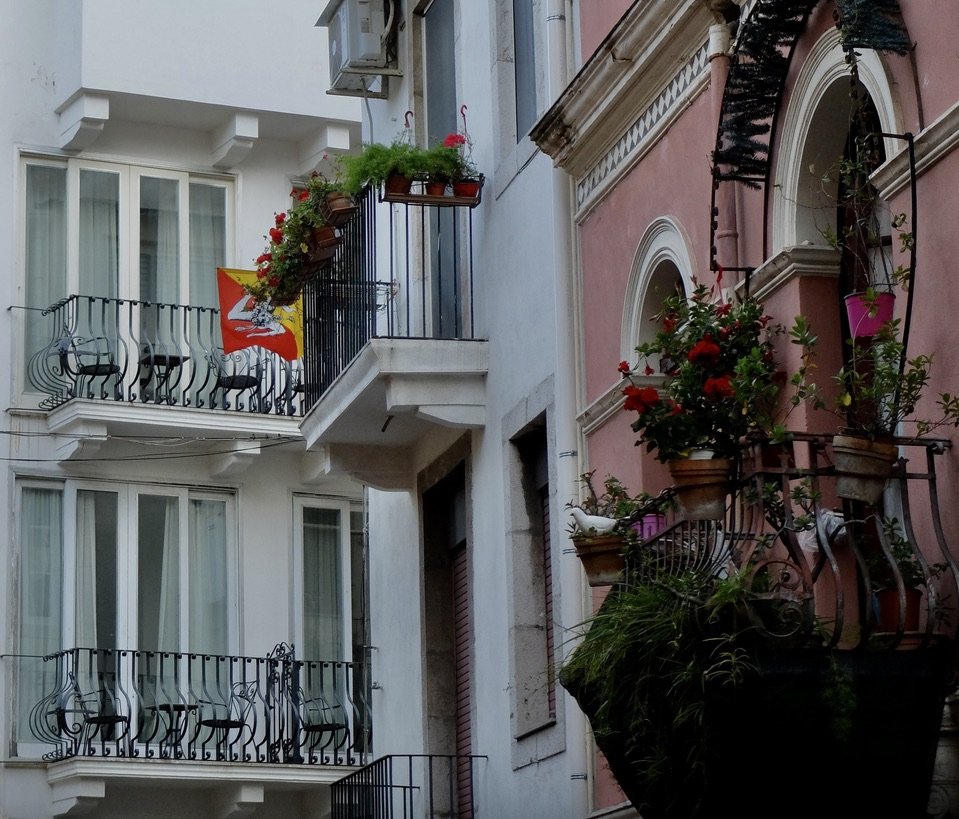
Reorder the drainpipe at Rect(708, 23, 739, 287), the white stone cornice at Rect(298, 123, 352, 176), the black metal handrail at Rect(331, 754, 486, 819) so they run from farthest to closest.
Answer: the white stone cornice at Rect(298, 123, 352, 176) → the black metal handrail at Rect(331, 754, 486, 819) → the drainpipe at Rect(708, 23, 739, 287)

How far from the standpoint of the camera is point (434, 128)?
1681 centimetres

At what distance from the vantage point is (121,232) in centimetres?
2341

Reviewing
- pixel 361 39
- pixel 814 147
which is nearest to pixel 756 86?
pixel 814 147

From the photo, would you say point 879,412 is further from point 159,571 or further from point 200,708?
point 159,571

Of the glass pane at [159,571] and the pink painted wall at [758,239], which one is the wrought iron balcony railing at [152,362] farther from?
the pink painted wall at [758,239]

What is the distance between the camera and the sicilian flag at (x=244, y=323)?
2144cm

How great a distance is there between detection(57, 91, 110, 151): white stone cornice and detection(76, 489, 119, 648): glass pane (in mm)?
3660

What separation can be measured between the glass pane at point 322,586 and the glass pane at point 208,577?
35.1 inches

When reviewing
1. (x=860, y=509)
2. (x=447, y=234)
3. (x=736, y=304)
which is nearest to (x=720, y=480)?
(x=860, y=509)

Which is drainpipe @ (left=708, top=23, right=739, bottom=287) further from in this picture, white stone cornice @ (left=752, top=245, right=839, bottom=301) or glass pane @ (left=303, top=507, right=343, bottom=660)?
glass pane @ (left=303, top=507, right=343, bottom=660)

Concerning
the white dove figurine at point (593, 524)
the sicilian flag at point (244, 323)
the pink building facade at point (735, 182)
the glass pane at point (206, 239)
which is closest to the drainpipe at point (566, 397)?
the pink building facade at point (735, 182)

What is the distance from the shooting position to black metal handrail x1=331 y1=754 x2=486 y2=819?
1542 cm

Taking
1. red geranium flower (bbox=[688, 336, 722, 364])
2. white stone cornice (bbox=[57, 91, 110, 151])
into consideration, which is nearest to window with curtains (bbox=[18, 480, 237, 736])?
white stone cornice (bbox=[57, 91, 110, 151])

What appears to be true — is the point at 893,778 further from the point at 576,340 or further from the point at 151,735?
the point at 151,735
